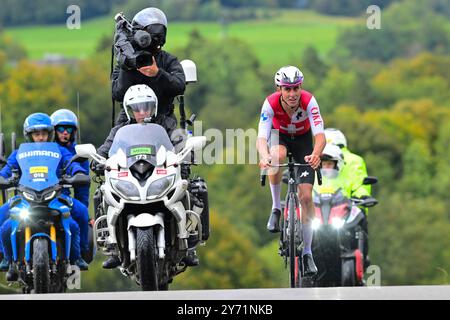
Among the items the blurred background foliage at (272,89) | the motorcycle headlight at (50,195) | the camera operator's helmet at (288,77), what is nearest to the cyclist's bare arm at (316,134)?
the camera operator's helmet at (288,77)

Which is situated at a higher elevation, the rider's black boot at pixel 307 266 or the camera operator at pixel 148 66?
the camera operator at pixel 148 66

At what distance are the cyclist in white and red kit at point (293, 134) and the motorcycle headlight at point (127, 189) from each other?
5.89 ft

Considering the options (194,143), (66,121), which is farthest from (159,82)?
(66,121)

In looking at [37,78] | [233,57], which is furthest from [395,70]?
[37,78]

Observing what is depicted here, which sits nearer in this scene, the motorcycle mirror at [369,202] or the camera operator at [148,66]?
the camera operator at [148,66]

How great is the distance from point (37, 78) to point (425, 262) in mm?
36663

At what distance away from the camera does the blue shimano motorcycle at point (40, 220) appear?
1775 cm

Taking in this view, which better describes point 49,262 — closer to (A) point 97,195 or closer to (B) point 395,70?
(A) point 97,195

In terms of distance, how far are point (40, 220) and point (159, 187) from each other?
1.90 metres

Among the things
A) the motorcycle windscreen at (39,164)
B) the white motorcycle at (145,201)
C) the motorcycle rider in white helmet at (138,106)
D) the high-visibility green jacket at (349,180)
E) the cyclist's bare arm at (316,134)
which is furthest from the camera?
the high-visibility green jacket at (349,180)

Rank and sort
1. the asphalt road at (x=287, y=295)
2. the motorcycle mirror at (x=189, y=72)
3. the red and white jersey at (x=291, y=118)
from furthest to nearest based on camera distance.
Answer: the motorcycle mirror at (x=189, y=72)
the red and white jersey at (x=291, y=118)
the asphalt road at (x=287, y=295)

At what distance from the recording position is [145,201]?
1648 cm

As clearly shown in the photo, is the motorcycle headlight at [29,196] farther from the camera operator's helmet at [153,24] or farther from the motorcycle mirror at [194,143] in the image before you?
the camera operator's helmet at [153,24]
